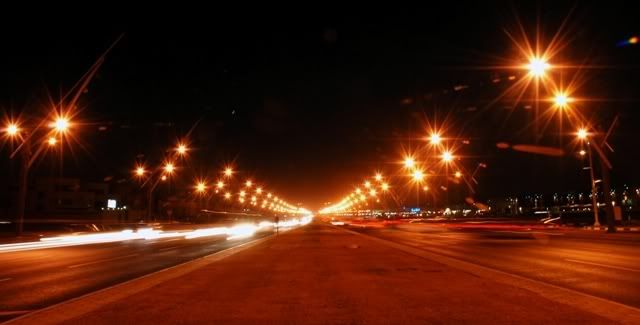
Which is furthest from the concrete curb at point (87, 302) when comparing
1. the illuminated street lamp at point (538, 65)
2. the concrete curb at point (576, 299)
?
the illuminated street lamp at point (538, 65)

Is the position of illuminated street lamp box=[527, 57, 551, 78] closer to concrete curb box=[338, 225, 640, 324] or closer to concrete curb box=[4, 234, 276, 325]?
concrete curb box=[338, 225, 640, 324]

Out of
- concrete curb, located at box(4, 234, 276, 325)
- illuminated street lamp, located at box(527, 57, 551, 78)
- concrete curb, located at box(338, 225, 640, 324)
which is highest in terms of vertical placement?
illuminated street lamp, located at box(527, 57, 551, 78)

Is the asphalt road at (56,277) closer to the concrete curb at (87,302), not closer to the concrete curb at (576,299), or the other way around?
the concrete curb at (87,302)

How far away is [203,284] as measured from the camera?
1273 cm

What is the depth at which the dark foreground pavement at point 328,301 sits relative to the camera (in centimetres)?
858

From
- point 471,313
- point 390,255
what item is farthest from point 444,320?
point 390,255

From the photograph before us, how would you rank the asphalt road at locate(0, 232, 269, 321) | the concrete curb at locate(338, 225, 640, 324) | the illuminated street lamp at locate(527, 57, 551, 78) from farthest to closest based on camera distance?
the illuminated street lamp at locate(527, 57, 551, 78) → the asphalt road at locate(0, 232, 269, 321) → the concrete curb at locate(338, 225, 640, 324)

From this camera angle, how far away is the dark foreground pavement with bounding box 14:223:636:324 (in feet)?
28.1

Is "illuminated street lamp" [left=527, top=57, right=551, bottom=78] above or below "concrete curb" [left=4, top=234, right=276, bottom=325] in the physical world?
above

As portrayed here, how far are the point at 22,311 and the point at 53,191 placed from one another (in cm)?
11141

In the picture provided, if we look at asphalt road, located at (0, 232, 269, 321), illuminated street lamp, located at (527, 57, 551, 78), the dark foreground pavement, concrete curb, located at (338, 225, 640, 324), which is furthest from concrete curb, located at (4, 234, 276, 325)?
illuminated street lamp, located at (527, 57, 551, 78)

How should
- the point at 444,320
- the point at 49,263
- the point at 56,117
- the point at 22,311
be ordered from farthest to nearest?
the point at 56,117 < the point at 49,263 < the point at 22,311 < the point at 444,320

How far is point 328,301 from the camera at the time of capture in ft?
33.7

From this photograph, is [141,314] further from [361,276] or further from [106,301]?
[361,276]
